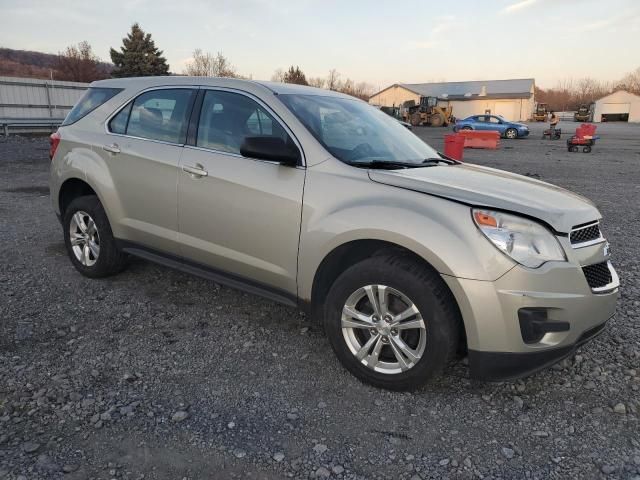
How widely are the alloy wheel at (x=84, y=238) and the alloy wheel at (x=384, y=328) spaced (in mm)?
2681

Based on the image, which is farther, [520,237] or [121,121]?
[121,121]

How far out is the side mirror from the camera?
3.10 metres

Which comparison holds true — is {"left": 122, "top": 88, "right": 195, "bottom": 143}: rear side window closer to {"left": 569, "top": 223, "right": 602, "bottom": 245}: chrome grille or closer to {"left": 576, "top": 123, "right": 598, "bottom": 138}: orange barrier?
{"left": 569, "top": 223, "right": 602, "bottom": 245}: chrome grille

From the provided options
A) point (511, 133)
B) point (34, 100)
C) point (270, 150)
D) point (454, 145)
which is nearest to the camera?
point (270, 150)

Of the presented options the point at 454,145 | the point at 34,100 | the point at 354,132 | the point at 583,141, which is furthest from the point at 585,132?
the point at 34,100

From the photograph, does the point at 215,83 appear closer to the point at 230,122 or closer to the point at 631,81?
the point at 230,122

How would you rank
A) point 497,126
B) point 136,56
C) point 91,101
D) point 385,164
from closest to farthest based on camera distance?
point 385,164, point 91,101, point 497,126, point 136,56

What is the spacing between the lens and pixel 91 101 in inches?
181

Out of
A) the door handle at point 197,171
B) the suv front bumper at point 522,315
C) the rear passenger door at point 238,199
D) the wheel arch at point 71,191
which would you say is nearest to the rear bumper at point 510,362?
the suv front bumper at point 522,315

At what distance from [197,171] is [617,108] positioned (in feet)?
283

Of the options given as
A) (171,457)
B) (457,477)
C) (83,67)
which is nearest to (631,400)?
(457,477)

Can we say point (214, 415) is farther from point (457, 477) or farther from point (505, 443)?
point (505, 443)

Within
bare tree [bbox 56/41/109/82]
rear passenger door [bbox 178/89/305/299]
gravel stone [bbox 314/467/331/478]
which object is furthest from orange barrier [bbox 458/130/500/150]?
bare tree [bbox 56/41/109/82]

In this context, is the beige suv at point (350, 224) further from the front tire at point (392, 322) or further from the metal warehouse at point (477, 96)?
the metal warehouse at point (477, 96)
